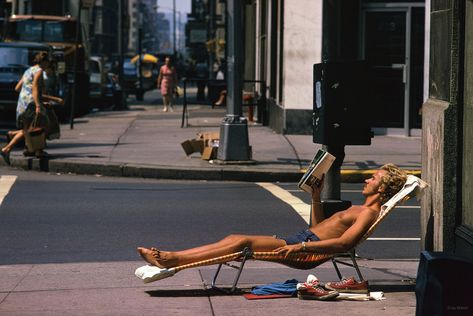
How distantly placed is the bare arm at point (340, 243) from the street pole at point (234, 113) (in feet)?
31.8

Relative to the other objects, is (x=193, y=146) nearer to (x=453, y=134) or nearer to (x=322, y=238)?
(x=453, y=134)

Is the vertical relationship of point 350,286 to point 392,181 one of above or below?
below

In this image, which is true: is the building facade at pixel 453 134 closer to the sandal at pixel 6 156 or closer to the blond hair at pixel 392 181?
the blond hair at pixel 392 181

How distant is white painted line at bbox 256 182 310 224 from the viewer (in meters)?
12.8

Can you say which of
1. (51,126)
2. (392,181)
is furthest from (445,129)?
(51,126)

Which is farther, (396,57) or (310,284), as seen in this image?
(396,57)

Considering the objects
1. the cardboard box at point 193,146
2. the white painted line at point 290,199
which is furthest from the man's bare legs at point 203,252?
the cardboard box at point 193,146

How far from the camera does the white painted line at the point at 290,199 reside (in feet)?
42.1

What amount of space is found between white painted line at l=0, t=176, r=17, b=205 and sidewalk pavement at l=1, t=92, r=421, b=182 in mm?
1483

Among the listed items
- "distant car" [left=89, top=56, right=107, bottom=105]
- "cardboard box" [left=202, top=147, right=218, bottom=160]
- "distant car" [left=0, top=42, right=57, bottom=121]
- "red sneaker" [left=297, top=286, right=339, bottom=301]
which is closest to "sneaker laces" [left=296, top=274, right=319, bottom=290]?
"red sneaker" [left=297, top=286, right=339, bottom=301]

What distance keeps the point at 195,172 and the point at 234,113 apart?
1.35 meters

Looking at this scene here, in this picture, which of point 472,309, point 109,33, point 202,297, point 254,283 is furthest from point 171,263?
point 109,33

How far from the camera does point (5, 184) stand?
15766 mm

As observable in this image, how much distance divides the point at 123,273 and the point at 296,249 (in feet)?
5.45
